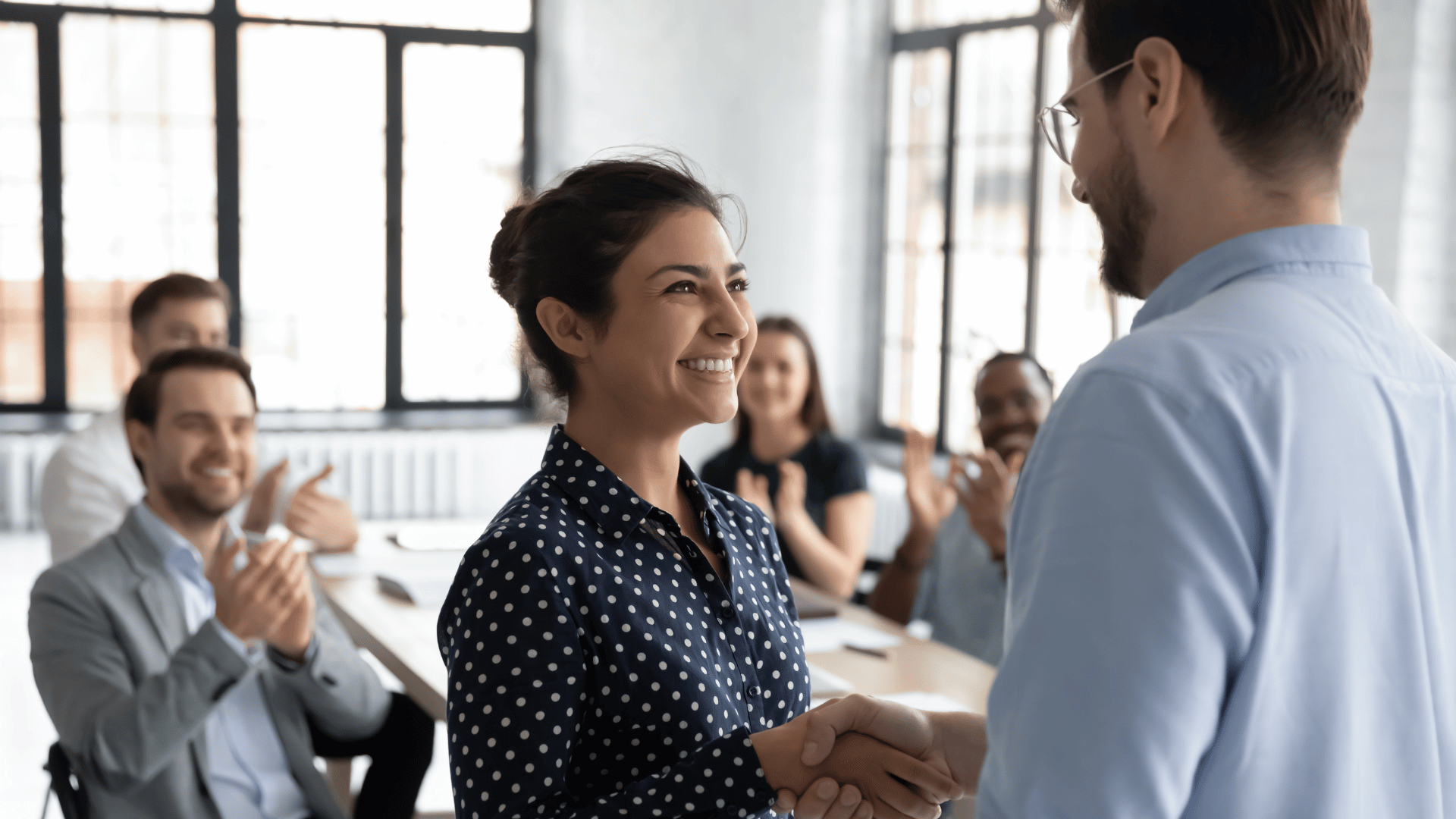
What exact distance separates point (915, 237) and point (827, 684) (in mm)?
4920

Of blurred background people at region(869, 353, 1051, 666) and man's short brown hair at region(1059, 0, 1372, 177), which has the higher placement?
man's short brown hair at region(1059, 0, 1372, 177)

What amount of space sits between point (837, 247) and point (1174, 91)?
6.31 m

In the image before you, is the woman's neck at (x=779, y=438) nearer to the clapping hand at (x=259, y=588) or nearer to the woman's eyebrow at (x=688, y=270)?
the clapping hand at (x=259, y=588)

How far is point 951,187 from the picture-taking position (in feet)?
21.7

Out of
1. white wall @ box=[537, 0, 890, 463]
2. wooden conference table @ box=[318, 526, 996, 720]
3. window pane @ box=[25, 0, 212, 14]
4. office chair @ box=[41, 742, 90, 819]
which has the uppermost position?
window pane @ box=[25, 0, 212, 14]

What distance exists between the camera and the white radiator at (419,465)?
21.5ft

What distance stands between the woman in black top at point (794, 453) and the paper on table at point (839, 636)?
0.64m

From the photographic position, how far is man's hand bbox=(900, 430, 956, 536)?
3322mm

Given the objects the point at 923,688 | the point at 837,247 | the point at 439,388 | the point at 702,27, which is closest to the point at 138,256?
the point at 439,388

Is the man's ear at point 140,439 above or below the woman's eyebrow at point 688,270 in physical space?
below

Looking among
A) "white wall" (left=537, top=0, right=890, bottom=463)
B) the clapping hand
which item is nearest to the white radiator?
"white wall" (left=537, top=0, right=890, bottom=463)

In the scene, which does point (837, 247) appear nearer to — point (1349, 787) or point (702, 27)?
point (702, 27)

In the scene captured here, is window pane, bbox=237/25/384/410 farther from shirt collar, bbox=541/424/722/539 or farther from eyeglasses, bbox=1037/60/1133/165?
eyeglasses, bbox=1037/60/1133/165

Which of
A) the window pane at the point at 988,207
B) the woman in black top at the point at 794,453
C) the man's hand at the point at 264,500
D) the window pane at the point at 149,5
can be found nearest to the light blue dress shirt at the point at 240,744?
the man's hand at the point at 264,500
